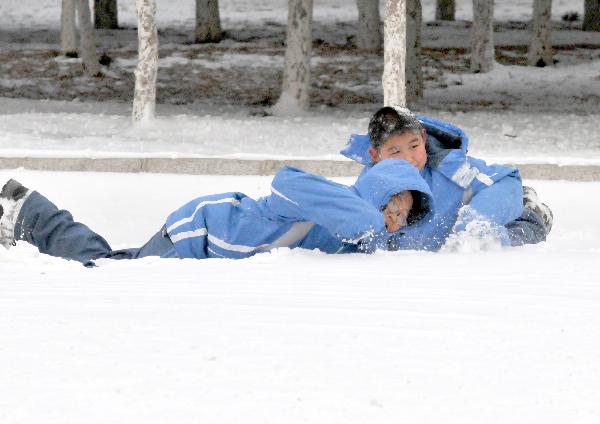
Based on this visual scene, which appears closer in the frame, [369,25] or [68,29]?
[68,29]

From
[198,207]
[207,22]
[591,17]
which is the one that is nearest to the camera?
[198,207]

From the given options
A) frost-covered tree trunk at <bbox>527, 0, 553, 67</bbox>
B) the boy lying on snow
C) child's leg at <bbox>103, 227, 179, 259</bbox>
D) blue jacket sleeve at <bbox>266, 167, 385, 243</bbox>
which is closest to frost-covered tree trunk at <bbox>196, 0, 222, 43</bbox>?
frost-covered tree trunk at <bbox>527, 0, 553, 67</bbox>

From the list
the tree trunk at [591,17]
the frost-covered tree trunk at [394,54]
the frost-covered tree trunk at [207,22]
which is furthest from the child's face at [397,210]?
the tree trunk at [591,17]

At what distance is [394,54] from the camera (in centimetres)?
1220

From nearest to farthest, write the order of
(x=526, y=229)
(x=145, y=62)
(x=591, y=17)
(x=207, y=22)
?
(x=526, y=229), (x=145, y=62), (x=207, y=22), (x=591, y=17)

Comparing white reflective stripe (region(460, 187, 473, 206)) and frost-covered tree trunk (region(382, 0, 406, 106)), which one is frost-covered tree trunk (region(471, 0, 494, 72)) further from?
white reflective stripe (region(460, 187, 473, 206))

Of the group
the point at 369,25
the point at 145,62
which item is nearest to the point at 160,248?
the point at 145,62

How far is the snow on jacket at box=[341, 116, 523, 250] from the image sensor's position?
16.3 ft

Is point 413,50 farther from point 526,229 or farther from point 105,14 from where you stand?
point 105,14

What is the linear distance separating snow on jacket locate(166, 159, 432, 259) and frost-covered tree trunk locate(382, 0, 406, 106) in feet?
24.1

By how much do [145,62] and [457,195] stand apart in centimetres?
889

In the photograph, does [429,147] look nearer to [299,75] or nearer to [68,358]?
[68,358]

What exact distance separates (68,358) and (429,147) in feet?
8.77

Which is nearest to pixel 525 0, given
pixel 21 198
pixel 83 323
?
pixel 21 198
